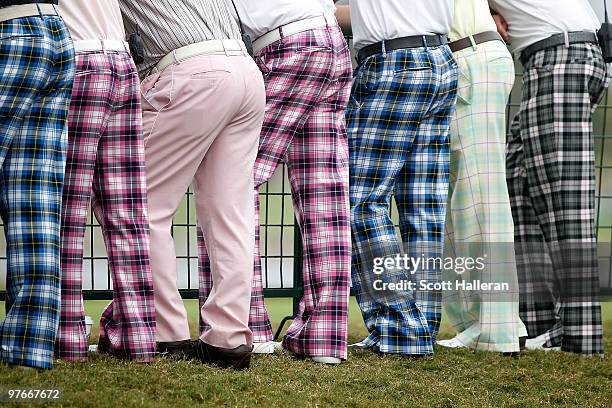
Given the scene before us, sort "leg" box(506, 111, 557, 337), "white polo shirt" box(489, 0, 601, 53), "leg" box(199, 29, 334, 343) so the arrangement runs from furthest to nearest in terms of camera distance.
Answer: "leg" box(506, 111, 557, 337) → "white polo shirt" box(489, 0, 601, 53) → "leg" box(199, 29, 334, 343)

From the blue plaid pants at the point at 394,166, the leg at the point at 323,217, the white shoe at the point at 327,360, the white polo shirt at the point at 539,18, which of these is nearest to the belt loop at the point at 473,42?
the blue plaid pants at the point at 394,166

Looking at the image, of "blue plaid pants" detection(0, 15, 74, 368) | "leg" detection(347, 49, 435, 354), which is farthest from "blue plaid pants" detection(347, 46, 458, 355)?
"blue plaid pants" detection(0, 15, 74, 368)

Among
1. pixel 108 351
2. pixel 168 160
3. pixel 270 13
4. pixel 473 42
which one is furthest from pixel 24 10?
pixel 473 42

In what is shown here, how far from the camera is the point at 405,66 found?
411 cm

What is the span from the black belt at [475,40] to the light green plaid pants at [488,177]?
2 cm

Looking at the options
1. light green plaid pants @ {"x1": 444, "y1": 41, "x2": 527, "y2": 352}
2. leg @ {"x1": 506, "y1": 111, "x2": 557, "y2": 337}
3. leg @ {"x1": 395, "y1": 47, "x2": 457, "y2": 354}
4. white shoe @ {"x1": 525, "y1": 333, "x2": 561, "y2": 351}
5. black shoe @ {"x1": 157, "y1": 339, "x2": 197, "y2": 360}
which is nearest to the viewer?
black shoe @ {"x1": 157, "y1": 339, "x2": 197, "y2": 360}

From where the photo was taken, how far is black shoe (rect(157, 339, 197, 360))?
139 inches

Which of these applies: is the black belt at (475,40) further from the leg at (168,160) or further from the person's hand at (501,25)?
the leg at (168,160)

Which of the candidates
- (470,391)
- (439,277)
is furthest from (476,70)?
(470,391)

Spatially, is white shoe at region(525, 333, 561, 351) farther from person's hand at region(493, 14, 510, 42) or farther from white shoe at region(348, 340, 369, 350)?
person's hand at region(493, 14, 510, 42)

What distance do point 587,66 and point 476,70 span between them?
0.58 meters

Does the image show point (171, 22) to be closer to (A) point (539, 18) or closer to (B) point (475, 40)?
(B) point (475, 40)

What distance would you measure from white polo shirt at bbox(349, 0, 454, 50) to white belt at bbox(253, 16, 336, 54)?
33cm

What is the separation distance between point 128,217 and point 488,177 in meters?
1.77
